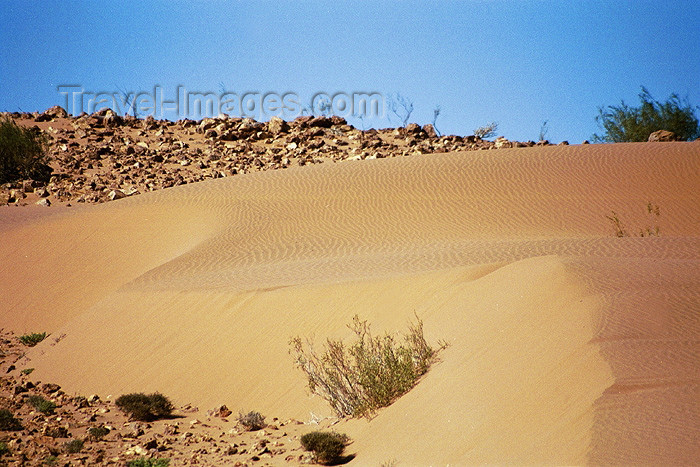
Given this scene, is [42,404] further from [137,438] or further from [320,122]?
[320,122]

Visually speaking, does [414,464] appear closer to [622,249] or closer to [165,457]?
[165,457]

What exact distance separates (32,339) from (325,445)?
974cm

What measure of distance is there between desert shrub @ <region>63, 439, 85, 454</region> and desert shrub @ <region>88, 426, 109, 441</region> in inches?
18.5

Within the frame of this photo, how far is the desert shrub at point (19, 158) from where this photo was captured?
32031mm

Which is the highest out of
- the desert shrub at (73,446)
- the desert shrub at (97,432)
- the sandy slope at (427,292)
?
the sandy slope at (427,292)

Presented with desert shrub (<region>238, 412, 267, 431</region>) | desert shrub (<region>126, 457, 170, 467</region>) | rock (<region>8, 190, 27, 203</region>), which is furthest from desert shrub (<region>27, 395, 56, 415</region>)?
rock (<region>8, 190, 27, 203</region>)

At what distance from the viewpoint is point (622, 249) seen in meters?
13.5

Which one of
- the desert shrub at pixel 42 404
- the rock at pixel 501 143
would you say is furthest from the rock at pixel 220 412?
the rock at pixel 501 143

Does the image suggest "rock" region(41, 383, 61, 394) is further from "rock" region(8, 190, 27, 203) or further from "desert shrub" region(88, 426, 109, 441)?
"rock" region(8, 190, 27, 203)

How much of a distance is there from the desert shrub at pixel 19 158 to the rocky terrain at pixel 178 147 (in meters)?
0.68

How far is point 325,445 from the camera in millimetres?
7172

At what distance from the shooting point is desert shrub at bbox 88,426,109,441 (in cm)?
880

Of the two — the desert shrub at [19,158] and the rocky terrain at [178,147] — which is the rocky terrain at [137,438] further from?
the desert shrub at [19,158]

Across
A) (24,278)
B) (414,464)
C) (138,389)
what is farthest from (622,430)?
(24,278)
